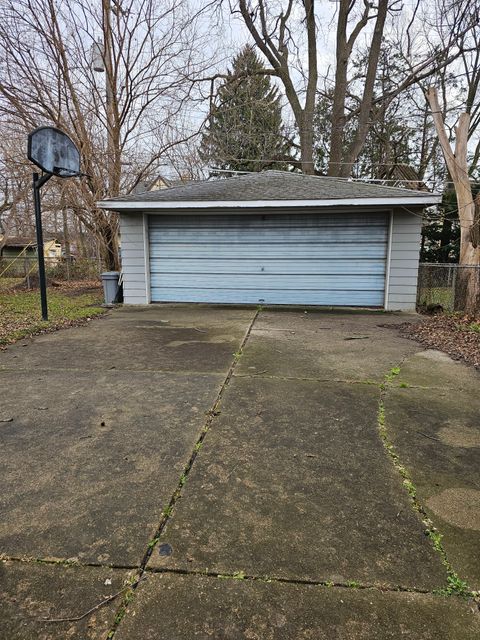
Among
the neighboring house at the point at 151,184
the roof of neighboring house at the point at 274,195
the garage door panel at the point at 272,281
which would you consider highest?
the neighboring house at the point at 151,184

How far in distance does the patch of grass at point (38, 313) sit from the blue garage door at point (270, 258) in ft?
5.80

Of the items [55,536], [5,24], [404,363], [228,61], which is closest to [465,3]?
[228,61]

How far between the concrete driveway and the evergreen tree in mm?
11029

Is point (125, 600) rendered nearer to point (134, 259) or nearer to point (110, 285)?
point (134, 259)

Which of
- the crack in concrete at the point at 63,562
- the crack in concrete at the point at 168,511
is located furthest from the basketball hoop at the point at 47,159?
the crack in concrete at the point at 63,562

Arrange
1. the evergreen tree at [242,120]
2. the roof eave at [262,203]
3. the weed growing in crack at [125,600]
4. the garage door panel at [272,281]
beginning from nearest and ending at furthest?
the weed growing in crack at [125,600] → the roof eave at [262,203] → the garage door panel at [272,281] → the evergreen tree at [242,120]

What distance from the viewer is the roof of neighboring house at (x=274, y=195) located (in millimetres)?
7555

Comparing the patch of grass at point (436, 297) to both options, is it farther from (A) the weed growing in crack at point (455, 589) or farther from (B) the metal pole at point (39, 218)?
(A) the weed growing in crack at point (455, 589)

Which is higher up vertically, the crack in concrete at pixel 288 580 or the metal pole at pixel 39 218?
the metal pole at pixel 39 218

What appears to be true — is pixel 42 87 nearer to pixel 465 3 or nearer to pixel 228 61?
pixel 228 61

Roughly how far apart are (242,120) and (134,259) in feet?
25.9

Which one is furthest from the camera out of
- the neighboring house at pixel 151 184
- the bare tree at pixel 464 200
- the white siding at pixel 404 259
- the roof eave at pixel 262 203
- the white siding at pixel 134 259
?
the neighboring house at pixel 151 184

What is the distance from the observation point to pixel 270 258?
28.7 ft

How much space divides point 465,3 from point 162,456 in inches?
456
